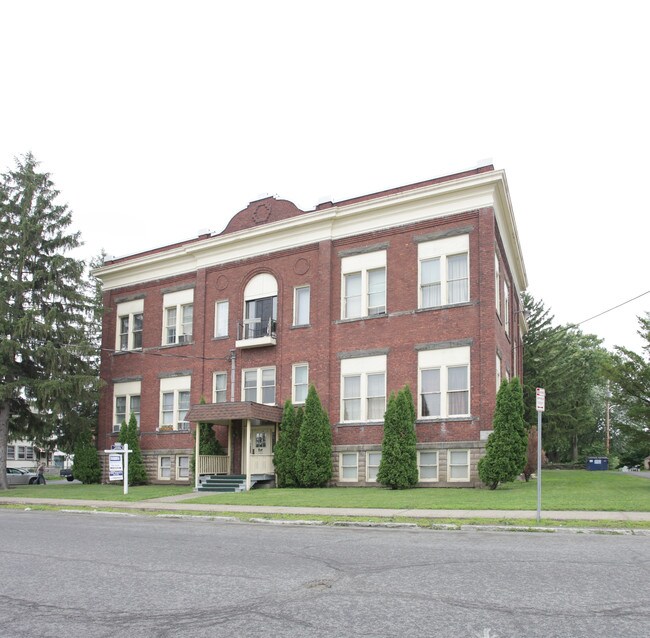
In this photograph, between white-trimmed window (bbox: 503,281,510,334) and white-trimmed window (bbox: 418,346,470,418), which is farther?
white-trimmed window (bbox: 503,281,510,334)

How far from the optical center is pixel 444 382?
2606 centimetres

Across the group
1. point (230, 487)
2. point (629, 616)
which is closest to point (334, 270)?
point (230, 487)

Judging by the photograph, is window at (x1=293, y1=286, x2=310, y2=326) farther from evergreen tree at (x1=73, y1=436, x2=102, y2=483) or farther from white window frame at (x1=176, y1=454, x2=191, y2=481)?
evergreen tree at (x1=73, y1=436, x2=102, y2=483)

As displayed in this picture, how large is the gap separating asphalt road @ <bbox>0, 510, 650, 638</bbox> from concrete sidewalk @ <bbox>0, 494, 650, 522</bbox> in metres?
2.65

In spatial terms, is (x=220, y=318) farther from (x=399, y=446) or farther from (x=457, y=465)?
(x=457, y=465)

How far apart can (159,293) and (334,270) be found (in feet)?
34.0

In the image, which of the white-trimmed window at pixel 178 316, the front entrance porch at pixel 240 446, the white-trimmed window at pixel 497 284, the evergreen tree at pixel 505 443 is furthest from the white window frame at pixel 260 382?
the evergreen tree at pixel 505 443

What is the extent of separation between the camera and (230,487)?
90.1 feet

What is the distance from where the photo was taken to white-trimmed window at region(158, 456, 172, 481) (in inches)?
1308

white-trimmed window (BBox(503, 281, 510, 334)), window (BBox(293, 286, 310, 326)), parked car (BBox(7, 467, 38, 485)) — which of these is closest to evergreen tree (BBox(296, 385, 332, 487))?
window (BBox(293, 286, 310, 326))

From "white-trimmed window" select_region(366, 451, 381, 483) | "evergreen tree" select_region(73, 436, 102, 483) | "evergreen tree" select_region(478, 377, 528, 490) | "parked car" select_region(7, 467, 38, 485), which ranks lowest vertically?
"parked car" select_region(7, 467, 38, 485)

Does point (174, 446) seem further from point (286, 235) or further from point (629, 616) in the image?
point (629, 616)

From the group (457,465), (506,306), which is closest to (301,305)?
(506,306)

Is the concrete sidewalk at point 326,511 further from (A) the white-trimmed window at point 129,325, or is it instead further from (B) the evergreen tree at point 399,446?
(A) the white-trimmed window at point 129,325
